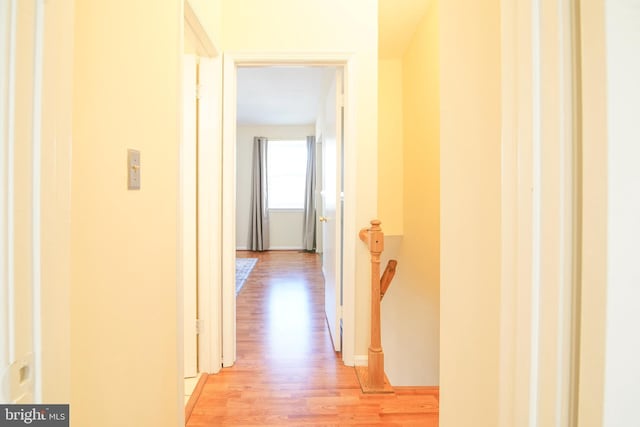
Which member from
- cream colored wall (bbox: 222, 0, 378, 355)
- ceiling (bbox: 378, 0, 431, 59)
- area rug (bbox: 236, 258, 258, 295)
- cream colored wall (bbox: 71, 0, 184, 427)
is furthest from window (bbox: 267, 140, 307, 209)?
cream colored wall (bbox: 71, 0, 184, 427)

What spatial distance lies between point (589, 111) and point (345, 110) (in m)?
1.92

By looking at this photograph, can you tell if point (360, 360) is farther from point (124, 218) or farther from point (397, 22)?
point (397, 22)

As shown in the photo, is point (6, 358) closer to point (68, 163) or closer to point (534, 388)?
point (68, 163)

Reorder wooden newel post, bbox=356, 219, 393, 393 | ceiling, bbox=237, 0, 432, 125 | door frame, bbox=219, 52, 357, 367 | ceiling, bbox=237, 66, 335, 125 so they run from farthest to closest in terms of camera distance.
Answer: ceiling, bbox=237, 66, 335, 125 → ceiling, bbox=237, 0, 432, 125 → door frame, bbox=219, 52, 357, 367 → wooden newel post, bbox=356, 219, 393, 393

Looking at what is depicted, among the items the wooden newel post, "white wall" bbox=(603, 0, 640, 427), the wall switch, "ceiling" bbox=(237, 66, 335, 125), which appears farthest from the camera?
"ceiling" bbox=(237, 66, 335, 125)

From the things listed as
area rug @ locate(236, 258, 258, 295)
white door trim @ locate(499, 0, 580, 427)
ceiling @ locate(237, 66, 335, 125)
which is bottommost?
area rug @ locate(236, 258, 258, 295)

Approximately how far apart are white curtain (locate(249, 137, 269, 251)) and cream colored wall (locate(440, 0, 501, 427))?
20.0 feet

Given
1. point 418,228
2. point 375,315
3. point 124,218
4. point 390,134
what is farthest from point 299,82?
point 124,218

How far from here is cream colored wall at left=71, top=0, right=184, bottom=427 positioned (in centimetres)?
82

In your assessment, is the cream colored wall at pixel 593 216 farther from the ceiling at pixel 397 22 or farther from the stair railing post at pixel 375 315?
the ceiling at pixel 397 22

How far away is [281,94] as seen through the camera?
16.4 ft

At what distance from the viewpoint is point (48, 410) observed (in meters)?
0.49

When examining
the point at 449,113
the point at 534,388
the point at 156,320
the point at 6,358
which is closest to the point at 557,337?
Answer: the point at 534,388

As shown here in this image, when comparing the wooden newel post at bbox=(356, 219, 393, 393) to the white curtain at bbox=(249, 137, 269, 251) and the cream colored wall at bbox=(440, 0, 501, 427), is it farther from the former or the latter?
the white curtain at bbox=(249, 137, 269, 251)
